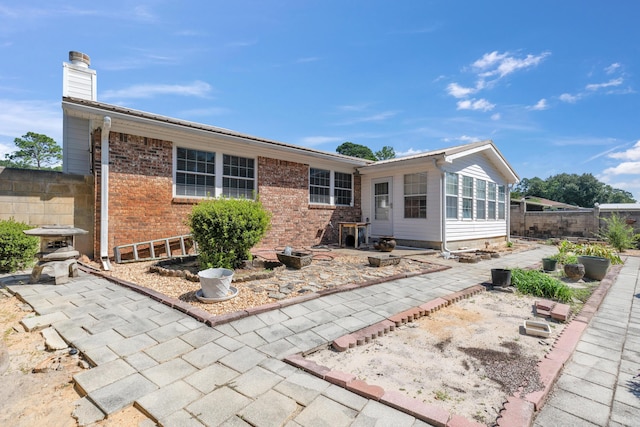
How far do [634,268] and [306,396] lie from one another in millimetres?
10719

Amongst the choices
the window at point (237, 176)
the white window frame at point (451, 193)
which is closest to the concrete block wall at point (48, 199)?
the window at point (237, 176)

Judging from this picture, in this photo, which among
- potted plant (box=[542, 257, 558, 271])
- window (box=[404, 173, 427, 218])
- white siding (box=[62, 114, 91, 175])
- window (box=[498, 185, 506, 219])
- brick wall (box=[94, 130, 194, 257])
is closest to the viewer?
brick wall (box=[94, 130, 194, 257])

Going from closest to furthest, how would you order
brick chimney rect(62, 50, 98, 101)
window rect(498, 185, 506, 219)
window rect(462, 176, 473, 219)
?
brick chimney rect(62, 50, 98, 101)
window rect(462, 176, 473, 219)
window rect(498, 185, 506, 219)

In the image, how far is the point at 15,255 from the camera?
5648 millimetres

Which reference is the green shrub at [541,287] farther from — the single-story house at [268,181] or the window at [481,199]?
the window at [481,199]

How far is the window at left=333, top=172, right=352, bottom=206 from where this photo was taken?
11.5m

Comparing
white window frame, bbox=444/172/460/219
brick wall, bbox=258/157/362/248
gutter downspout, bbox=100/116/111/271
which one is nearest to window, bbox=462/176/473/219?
white window frame, bbox=444/172/460/219

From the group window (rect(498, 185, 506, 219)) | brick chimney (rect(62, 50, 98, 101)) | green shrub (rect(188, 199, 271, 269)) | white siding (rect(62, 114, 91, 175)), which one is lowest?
green shrub (rect(188, 199, 271, 269))

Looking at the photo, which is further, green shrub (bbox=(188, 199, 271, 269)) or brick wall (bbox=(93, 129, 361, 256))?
brick wall (bbox=(93, 129, 361, 256))

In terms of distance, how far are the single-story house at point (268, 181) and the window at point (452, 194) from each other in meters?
0.04

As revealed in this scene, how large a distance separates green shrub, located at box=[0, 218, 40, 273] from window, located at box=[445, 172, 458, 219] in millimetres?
11193

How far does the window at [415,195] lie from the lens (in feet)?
33.7

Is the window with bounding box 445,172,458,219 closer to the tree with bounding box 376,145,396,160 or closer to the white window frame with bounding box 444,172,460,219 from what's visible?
the white window frame with bounding box 444,172,460,219

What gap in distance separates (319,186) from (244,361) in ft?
28.7
